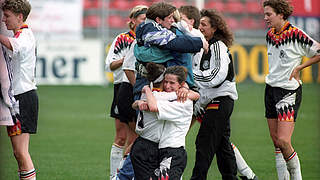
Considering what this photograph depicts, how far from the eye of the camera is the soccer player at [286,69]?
22.4 feet

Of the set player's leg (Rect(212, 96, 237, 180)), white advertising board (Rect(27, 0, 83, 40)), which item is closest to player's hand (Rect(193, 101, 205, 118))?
player's leg (Rect(212, 96, 237, 180))

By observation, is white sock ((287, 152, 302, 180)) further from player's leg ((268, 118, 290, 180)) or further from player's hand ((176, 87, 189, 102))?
player's hand ((176, 87, 189, 102))

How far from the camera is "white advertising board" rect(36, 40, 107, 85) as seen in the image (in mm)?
20359

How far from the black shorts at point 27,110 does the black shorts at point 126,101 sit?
4.83 feet

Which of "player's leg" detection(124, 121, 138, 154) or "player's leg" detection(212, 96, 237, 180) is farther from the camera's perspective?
"player's leg" detection(124, 121, 138, 154)

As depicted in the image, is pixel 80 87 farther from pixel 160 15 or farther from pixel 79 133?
pixel 160 15

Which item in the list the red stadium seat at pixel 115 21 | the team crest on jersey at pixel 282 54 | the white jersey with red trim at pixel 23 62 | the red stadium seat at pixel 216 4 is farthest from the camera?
the red stadium seat at pixel 216 4

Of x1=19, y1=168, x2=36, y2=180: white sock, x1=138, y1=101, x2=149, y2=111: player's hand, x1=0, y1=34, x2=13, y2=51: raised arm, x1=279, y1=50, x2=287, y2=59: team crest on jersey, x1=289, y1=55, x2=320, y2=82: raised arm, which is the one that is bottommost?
x1=19, y1=168, x2=36, y2=180: white sock

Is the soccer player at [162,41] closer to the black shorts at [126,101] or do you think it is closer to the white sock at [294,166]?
the black shorts at [126,101]

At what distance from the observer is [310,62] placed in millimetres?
6852

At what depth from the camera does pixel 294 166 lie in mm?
6844

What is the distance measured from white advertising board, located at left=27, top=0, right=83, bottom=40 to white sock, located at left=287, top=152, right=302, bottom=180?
14.9 metres

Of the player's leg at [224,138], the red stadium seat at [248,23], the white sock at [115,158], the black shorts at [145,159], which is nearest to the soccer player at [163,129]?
the black shorts at [145,159]

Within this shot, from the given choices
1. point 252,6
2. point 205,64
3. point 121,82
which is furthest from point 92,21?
point 205,64
